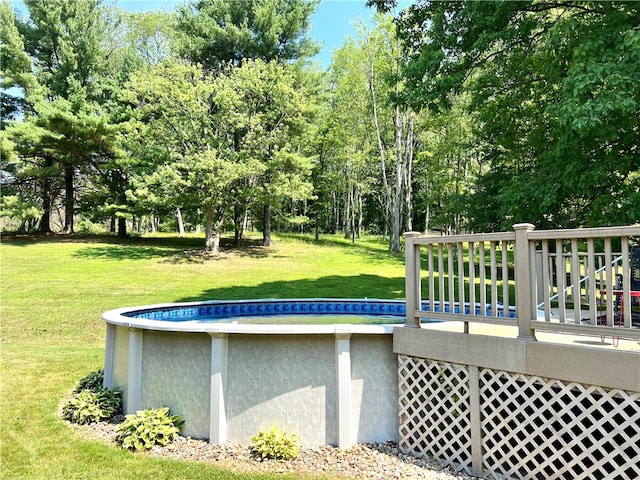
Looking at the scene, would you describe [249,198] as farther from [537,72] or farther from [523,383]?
[523,383]

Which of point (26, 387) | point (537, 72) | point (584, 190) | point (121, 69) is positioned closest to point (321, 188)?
point (121, 69)

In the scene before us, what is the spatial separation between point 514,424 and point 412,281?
150cm

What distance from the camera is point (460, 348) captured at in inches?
141

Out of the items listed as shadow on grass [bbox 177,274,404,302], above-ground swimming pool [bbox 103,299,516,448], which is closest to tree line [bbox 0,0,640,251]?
shadow on grass [bbox 177,274,404,302]

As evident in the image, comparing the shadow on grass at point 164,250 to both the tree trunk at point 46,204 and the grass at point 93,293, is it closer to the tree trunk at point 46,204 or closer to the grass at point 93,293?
the grass at point 93,293

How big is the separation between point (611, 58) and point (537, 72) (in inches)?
134

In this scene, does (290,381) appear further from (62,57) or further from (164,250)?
(62,57)

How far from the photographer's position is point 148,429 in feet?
13.0

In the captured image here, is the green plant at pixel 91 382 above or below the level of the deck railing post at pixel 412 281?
below

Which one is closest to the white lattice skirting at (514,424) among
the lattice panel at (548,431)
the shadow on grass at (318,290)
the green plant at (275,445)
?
the lattice panel at (548,431)

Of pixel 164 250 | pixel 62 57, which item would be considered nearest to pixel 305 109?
pixel 164 250

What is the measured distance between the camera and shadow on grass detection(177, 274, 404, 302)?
12.5 metres

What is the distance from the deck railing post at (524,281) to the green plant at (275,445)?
7.22 ft

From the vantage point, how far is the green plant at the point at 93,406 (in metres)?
4.46
